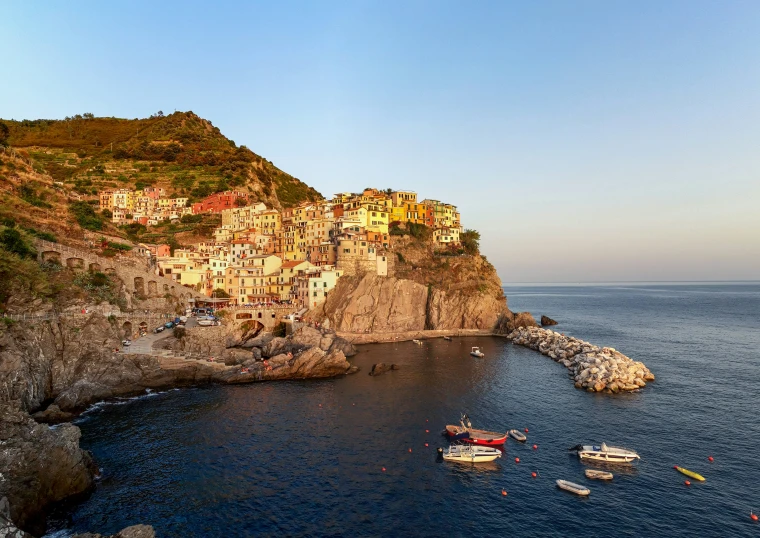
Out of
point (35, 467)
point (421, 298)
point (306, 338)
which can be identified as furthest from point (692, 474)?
point (421, 298)

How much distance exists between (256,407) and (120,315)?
1085 inches

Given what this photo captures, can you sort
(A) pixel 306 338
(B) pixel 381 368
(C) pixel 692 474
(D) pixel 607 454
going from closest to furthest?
(C) pixel 692 474
(D) pixel 607 454
(B) pixel 381 368
(A) pixel 306 338

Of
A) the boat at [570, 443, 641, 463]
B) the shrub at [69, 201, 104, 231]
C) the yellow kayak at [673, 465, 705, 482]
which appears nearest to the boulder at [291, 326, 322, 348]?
the boat at [570, 443, 641, 463]

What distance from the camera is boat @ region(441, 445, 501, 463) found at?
32.8m

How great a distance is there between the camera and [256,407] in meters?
44.1

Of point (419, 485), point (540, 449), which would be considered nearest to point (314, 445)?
point (419, 485)

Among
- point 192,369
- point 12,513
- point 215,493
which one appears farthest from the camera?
point 192,369

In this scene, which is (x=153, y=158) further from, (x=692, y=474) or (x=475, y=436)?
(x=692, y=474)

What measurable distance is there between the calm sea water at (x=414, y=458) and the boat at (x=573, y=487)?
0.49 m

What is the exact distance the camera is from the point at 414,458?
33281mm

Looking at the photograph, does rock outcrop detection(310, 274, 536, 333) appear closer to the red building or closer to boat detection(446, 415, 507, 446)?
boat detection(446, 415, 507, 446)

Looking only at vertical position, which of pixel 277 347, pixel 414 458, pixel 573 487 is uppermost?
pixel 277 347

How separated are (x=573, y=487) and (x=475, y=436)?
8557 millimetres

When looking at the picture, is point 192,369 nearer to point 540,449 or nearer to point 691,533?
point 540,449
